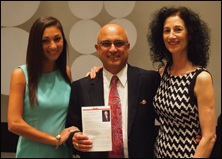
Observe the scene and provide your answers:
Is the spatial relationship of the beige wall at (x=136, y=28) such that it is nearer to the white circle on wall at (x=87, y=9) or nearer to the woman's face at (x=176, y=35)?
the white circle on wall at (x=87, y=9)

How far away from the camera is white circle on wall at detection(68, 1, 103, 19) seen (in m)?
3.27

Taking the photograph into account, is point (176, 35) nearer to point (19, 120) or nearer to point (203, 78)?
point (203, 78)

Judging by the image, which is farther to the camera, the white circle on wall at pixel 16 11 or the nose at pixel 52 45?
the white circle on wall at pixel 16 11

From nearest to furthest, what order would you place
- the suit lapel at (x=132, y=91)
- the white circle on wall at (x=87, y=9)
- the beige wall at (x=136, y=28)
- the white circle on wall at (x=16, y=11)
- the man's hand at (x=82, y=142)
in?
the man's hand at (x=82, y=142), the suit lapel at (x=132, y=91), the beige wall at (x=136, y=28), the white circle on wall at (x=87, y=9), the white circle on wall at (x=16, y=11)

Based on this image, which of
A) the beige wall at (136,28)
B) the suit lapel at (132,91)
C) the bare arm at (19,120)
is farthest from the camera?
the beige wall at (136,28)

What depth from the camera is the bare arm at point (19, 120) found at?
1.96 metres

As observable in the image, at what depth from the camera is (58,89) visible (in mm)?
2180

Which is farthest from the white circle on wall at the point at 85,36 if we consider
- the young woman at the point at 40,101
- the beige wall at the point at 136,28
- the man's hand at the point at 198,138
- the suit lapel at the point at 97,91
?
the man's hand at the point at 198,138

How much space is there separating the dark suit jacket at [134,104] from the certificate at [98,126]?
158mm

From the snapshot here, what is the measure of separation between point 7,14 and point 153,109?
9.28 ft

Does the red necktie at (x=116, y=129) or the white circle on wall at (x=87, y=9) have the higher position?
the white circle on wall at (x=87, y=9)

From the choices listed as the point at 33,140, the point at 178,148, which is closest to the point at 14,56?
the point at 33,140

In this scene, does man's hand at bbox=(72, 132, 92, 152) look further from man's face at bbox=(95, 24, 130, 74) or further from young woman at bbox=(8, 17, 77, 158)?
man's face at bbox=(95, 24, 130, 74)

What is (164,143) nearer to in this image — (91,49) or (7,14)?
(91,49)
